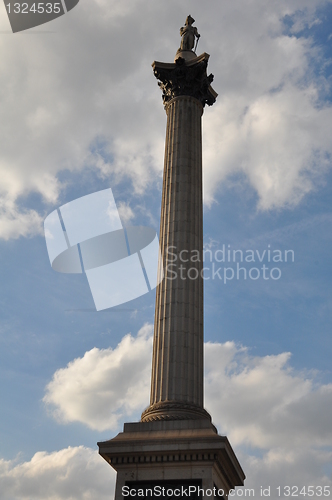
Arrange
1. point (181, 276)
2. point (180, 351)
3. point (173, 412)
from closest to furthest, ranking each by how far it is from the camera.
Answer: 1. point (173, 412)
2. point (180, 351)
3. point (181, 276)

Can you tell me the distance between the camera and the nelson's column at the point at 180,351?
2284 centimetres

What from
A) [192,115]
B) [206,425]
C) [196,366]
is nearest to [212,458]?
[206,425]

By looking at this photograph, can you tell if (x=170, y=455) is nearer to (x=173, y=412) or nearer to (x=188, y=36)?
(x=173, y=412)

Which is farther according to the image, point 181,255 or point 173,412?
point 181,255

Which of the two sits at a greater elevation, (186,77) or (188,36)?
(188,36)

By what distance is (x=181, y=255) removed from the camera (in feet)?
97.9

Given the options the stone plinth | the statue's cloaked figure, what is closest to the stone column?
the stone plinth

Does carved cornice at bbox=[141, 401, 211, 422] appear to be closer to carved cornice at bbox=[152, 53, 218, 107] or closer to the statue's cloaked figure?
carved cornice at bbox=[152, 53, 218, 107]

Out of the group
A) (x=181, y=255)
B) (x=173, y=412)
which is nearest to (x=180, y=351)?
(x=173, y=412)

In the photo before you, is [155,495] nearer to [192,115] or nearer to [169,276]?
[169,276]

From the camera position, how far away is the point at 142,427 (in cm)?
2455

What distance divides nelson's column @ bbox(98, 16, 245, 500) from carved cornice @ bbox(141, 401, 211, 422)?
14mm

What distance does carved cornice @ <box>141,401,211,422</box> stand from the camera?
24.9 metres

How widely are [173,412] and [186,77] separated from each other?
73.8 feet
